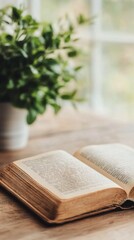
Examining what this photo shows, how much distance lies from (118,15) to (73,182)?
9.49 ft

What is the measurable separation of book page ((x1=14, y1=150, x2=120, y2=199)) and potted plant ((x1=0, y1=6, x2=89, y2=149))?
263 millimetres

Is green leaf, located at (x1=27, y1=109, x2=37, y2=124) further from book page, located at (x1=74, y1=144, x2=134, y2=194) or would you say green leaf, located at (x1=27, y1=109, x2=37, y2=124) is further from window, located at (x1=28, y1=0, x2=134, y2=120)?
window, located at (x1=28, y1=0, x2=134, y2=120)

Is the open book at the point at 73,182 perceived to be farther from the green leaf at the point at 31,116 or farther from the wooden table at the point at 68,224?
the green leaf at the point at 31,116

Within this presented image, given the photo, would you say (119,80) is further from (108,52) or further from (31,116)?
(31,116)

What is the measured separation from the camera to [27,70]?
1.55 metres

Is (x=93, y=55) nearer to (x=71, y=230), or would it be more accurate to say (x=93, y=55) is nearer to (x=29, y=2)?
(x=29, y=2)

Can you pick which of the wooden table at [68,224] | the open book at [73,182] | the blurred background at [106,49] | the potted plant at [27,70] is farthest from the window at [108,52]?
the open book at [73,182]

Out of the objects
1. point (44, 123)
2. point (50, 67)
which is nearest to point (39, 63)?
point (50, 67)

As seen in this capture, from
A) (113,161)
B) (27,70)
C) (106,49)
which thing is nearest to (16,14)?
(27,70)

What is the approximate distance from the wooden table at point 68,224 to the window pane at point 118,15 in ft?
6.48

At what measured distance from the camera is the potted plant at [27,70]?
1.53m

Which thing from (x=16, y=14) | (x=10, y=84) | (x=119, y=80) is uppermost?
(x=16, y=14)

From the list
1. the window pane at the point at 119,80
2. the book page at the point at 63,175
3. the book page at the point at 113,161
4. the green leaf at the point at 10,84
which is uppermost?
the green leaf at the point at 10,84

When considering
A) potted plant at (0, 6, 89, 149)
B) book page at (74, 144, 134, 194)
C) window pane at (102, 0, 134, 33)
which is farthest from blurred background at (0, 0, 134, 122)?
book page at (74, 144, 134, 194)
